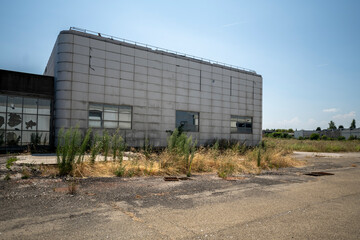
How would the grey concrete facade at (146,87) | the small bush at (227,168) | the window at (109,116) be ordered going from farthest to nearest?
1. the window at (109,116)
2. the grey concrete facade at (146,87)
3. the small bush at (227,168)

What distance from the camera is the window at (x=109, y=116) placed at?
17.5 metres

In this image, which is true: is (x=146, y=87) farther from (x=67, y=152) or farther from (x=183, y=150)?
(x=67, y=152)

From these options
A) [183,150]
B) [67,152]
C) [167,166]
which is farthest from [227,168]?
[67,152]

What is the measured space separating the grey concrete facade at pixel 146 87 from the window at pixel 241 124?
18.0 inches

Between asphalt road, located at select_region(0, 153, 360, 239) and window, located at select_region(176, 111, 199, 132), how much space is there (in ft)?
48.9

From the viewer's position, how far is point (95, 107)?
17547 millimetres

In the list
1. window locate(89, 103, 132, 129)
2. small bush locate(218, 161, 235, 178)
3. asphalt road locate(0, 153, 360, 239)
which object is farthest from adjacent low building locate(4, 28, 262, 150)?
asphalt road locate(0, 153, 360, 239)

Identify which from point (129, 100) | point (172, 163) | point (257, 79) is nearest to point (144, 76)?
point (129, 100)

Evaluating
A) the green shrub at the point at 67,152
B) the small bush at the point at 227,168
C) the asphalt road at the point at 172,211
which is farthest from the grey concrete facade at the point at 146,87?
the asphalt road at the point at 172,211

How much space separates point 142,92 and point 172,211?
1579 cm

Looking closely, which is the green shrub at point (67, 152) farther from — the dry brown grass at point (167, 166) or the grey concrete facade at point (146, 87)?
the grey concrete facade at point (146, 87)

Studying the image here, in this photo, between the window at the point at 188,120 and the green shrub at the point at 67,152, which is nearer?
the green shrub at the point at 67,152

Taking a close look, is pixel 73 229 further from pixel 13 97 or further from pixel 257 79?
pixel 257 79

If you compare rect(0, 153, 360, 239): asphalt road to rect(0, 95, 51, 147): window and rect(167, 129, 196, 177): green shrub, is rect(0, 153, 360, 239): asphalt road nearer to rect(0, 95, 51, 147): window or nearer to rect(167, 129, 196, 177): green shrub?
rect(167, 129, 196, 177): green shrub
